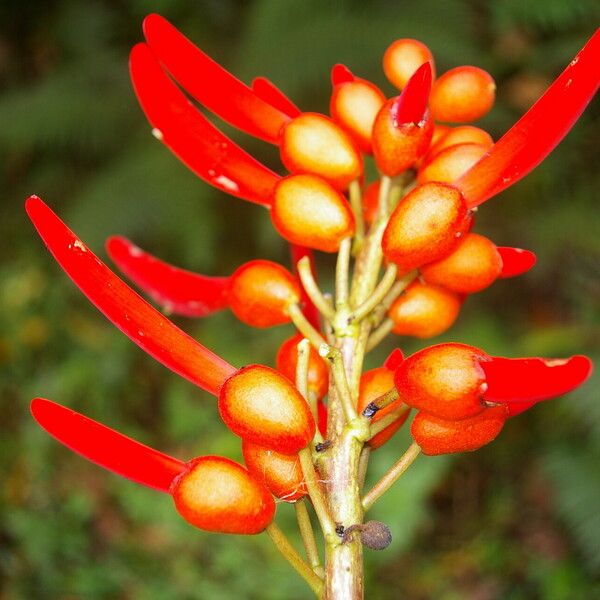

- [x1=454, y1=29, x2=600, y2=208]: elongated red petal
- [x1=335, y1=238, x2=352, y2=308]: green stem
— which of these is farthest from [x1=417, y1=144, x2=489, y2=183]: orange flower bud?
[x1=335, y1=238, x2=352, y2=308]: green stem

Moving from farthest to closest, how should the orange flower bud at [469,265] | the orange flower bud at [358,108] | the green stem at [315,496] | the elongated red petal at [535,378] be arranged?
the orange flower bud at [358,108] → the orange flower bud at [469,265] → the green stem at [315,496] → the elongated red petal at [535,378]

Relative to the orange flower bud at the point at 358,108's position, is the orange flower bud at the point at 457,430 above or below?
below

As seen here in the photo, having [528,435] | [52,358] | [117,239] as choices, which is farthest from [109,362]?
[117,239]

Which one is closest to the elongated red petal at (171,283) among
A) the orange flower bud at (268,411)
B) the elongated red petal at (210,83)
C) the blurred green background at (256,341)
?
the elongated red petal at (210,83)

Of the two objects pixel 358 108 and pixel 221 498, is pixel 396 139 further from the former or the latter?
pixel 221 498

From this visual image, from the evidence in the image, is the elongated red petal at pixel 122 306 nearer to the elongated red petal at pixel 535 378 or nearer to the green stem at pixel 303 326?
the green stem at pixel 303 326

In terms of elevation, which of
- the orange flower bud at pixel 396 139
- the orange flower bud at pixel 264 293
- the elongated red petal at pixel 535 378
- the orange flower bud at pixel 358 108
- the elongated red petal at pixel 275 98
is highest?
the elongated red petal at pixel 275 98

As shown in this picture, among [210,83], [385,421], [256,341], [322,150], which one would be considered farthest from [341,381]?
[256,341]
